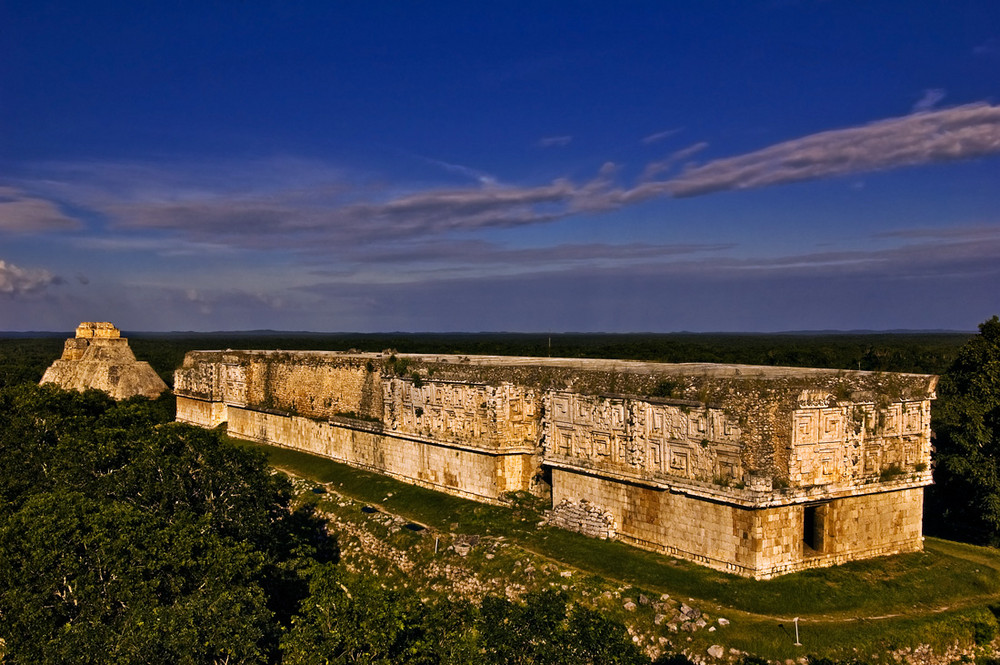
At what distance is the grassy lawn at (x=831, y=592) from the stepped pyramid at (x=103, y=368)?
31765mm

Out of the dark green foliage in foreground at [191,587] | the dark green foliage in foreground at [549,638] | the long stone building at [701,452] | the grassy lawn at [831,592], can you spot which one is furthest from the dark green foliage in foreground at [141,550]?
the grassy lawn at [831,592]

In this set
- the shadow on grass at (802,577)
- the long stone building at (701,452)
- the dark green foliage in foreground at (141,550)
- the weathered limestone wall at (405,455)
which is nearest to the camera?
the dark green foliage in foreground at (141,550)

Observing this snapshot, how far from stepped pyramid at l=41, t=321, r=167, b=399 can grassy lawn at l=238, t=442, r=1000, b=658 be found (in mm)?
31765

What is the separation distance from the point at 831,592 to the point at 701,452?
3.71 metres

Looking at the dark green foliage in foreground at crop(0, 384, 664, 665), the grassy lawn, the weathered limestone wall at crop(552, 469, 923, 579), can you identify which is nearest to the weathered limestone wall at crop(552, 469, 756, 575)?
the weathered limestone wall at crop(552, 469, 923, 579)

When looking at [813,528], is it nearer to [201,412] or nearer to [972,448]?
[972,448]

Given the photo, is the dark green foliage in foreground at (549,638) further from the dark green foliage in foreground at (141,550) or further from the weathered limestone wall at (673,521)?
the weathered limestone wall at (673,521)

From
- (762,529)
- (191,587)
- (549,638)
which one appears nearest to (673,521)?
(762,529)

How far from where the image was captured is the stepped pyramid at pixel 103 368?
135 feet

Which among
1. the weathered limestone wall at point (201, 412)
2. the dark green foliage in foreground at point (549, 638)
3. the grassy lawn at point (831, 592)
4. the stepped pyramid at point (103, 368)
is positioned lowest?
the grassy lawn at point (831, 592)

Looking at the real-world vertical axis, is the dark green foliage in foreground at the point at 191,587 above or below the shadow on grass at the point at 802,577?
above

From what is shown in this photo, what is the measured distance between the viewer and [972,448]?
65.2ft

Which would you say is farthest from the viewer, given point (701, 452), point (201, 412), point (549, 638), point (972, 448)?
point (201, 412)

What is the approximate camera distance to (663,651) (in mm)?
12578
